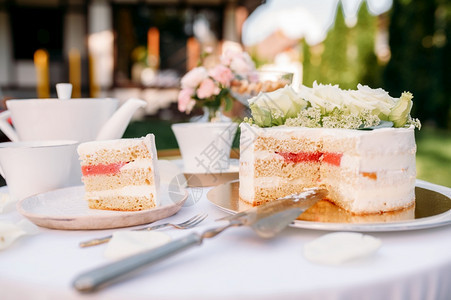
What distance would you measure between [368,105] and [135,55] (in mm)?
14252

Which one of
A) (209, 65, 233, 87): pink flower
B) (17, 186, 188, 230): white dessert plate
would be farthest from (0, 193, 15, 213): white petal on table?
(209, 65, 233, 87): pink flower

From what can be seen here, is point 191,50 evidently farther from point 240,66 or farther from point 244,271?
point 244,271

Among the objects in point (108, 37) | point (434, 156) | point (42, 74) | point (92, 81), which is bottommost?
point (434, 156)

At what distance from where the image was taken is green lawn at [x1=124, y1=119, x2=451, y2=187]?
6.33 metres

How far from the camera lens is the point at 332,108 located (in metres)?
1.66

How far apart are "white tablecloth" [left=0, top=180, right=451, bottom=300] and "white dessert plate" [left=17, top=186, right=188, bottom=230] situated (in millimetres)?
45

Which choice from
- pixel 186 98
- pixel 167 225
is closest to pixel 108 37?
pixel 186 98

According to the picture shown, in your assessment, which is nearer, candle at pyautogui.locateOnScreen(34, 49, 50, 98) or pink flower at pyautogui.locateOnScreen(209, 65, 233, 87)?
pink flower at pyautogui.locateOnScreen(209, 65, 233, 87)

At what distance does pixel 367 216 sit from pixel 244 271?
64 cm

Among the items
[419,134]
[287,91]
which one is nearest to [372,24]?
[419,134]

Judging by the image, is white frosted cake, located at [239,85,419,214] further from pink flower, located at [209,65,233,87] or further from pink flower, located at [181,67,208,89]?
pink flower, located at [181,67,208,89]

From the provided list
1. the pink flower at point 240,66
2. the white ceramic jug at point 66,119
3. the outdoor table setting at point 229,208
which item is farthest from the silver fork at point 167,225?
the pink flower at point 240,66

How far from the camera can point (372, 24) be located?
1312 cm

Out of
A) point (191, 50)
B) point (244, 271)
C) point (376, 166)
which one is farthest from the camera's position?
point (191, 50)
